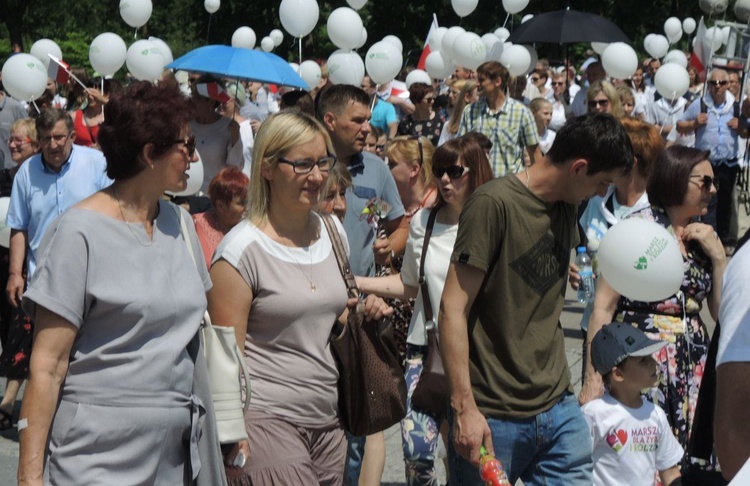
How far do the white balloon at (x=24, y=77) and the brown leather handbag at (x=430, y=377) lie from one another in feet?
22.8

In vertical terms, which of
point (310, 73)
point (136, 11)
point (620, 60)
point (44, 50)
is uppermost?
point (136, 11)

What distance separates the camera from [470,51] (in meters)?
14.4

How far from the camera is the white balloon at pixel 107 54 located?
519 inches

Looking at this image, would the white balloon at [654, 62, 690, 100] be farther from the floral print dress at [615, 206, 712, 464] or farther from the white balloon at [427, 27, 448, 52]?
the floral print dress at [615, 206, 712, 464]

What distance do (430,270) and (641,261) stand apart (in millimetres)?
928

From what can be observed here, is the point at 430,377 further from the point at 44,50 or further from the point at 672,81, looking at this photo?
the point at 44,50

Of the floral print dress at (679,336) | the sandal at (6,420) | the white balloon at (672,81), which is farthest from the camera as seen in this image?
the white balloon at (672,81)

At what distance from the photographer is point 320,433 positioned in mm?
3996

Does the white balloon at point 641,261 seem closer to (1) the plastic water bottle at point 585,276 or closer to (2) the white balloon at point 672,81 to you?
(1) the plastic water bottle at point 585,276

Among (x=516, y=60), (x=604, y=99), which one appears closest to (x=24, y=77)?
(x=604, y=99)

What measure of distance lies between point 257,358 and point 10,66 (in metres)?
8.22

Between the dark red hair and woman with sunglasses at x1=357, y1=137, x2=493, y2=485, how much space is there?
111 cm

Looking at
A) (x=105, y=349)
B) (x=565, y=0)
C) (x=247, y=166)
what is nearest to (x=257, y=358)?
(x=105, y=349)

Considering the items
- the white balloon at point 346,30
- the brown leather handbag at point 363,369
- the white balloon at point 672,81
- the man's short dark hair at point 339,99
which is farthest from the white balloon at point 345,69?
the brown leather handbag at point 363,369
